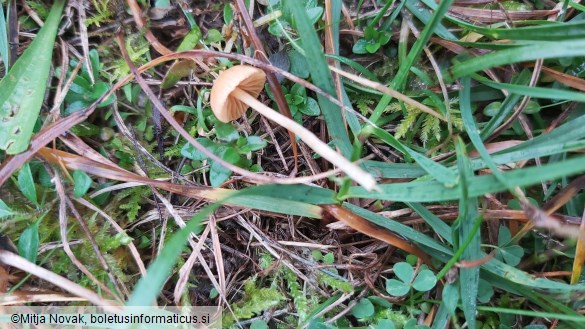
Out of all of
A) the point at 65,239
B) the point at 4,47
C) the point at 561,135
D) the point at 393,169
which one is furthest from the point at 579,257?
the point at 4,47

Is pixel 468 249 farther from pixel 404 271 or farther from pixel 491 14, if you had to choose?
pixel 491 14

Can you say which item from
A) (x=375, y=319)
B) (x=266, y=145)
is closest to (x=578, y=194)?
(x=375, y=319)

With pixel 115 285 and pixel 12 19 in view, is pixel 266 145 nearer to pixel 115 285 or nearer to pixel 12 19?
pixel 115 285

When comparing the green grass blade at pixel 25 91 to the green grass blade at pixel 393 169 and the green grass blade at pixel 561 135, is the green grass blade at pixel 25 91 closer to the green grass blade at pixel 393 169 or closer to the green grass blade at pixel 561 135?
the green grass blade at pixel 393 169

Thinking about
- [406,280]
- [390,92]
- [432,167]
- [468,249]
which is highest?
[390,92]

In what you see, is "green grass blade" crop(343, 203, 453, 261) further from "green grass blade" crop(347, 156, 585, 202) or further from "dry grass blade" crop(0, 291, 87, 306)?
"dry grass blade" crop(0, 291, 87, 306)
